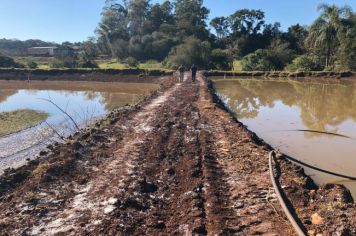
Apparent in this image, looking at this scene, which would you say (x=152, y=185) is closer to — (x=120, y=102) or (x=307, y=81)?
(x=120, y=102)

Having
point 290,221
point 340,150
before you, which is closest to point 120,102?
point 340,150

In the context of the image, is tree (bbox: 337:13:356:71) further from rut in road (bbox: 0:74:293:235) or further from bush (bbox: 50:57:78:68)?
rut in road (bbox: 0:74:293:235)

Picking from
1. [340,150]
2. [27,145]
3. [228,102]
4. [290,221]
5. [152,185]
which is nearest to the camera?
[290,221]

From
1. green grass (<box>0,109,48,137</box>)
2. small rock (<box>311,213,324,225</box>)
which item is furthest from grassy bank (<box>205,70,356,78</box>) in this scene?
small rock (<box>311,213,324,225</box>)

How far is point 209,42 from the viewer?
2516 inches

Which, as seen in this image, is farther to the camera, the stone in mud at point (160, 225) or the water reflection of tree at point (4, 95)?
the water reflection of tree at point (4, 95)

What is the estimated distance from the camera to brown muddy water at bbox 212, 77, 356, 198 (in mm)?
11594

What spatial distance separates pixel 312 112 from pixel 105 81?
27.3 m

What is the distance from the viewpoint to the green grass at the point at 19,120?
658 inches

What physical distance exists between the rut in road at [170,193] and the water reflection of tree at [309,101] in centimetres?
732

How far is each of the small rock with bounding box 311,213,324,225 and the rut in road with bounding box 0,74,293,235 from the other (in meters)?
0.42

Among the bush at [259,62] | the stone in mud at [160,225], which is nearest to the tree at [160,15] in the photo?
the bush at [259,62]

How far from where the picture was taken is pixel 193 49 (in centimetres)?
5231

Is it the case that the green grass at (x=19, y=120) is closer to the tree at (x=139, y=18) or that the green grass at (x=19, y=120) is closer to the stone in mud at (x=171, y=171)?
the stone in mud at (x=171, y=171)
